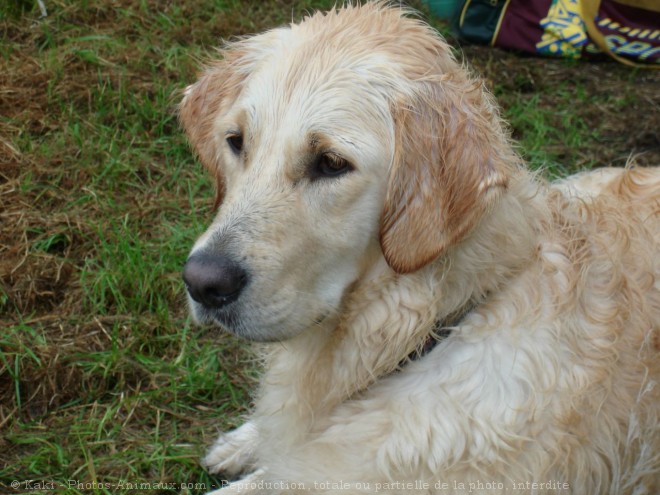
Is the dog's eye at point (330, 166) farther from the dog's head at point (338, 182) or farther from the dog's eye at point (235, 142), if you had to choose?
the dog's eye at point (235, 142)

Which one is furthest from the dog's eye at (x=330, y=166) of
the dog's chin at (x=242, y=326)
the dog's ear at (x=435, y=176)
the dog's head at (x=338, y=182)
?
the dog's chin at (x=242, y=326)

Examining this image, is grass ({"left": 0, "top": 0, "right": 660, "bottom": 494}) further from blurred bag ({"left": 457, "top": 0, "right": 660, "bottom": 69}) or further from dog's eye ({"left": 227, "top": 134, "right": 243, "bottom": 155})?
dog's eye ({"left": 227, "top": 134, "right": 243, "bottom": 155})

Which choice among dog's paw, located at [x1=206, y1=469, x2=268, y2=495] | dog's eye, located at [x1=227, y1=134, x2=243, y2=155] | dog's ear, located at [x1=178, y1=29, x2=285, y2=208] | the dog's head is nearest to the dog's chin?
the dog's head

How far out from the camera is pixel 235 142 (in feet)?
8.96

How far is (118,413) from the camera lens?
3641mm

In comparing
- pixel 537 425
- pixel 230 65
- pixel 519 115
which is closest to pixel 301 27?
pixel 230 65

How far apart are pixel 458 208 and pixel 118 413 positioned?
6.77ft

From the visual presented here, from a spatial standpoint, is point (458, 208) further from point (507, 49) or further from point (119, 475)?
point (507, 49)

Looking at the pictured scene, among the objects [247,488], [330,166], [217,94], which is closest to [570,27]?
[217,94]

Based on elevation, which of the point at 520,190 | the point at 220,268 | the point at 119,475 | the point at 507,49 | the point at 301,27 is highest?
the point at 301,27

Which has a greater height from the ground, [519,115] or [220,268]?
[220,268]

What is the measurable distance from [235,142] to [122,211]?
2160 mm

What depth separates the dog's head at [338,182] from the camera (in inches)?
95.7

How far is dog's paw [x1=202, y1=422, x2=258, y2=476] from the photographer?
3434 mm
